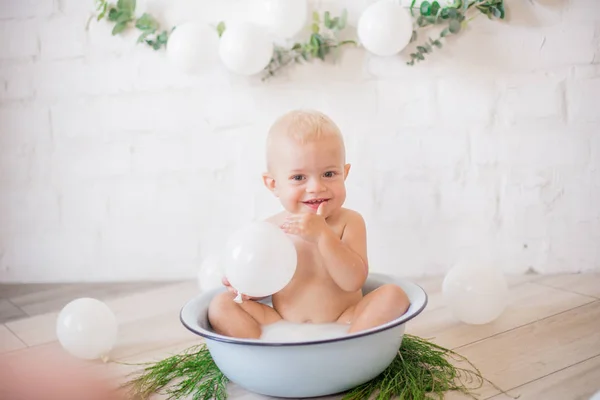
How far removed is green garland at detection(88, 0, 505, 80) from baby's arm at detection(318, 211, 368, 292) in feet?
2.16

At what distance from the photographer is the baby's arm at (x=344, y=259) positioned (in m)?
1.02

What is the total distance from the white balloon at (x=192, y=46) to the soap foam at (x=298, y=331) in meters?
0.76

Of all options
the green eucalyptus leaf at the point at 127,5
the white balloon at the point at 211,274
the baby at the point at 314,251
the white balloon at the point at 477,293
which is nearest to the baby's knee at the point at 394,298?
the baby at the point at 314,251

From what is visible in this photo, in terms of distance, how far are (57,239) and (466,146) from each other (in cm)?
115

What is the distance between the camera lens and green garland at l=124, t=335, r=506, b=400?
38.6 inches

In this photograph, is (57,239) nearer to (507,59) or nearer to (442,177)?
(442,177)

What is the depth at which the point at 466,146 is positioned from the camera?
1.59 meters

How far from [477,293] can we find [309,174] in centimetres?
44

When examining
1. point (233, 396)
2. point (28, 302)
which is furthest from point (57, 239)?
point (233, 396)

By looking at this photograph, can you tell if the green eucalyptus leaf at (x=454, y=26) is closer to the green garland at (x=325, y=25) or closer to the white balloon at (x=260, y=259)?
the green garland at (x=325, y=25)

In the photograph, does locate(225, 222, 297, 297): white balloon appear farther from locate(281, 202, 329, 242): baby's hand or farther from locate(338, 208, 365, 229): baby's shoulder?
locate(338, 208, 365, 229): baby's shoulder

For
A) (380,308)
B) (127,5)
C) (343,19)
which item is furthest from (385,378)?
(127,5)

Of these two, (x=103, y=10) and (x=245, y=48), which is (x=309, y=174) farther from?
(x=103, y=10)

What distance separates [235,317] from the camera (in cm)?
104
